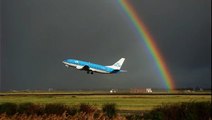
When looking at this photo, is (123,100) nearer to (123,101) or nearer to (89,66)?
(123,101)

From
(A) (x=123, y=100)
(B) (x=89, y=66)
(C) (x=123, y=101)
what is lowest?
(C) (x=123, y=101)

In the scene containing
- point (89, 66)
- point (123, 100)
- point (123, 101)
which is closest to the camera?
point (123, 101)

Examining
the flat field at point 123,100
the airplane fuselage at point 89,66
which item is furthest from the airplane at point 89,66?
the flat field at point 123,100

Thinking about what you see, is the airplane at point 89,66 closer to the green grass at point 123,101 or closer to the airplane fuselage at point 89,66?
the airplane fuselage at point 89,66

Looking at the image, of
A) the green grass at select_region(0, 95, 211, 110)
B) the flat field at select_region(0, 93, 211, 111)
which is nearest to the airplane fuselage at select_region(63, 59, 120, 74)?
the flat field at select_region(0, 93, 211, 111)

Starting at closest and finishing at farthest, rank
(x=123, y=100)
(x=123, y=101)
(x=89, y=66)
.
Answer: (x=123, y=101), (x=123, y=100), (x=89, y=66)

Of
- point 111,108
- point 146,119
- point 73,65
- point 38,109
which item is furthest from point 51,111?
point 73,65

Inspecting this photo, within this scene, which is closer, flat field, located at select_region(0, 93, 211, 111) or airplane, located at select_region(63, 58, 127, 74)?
flat field, located at select_region(0, 93, 211, 111)

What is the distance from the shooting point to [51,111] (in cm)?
3431

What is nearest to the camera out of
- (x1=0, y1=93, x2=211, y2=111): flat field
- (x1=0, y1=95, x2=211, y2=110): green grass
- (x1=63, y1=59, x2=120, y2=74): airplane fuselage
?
(x1=0, y1=95, x2=211, y2=110): green grass

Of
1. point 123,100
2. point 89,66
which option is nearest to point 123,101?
point 123,100

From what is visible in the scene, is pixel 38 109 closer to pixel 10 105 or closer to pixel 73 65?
pixel 10 105

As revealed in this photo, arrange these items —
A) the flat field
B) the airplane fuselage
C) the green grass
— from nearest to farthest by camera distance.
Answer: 1. the green grass
2. the flat field
3. the airplane fuselage

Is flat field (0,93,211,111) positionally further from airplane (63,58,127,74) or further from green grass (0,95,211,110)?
airplane (63,58,127,74)
